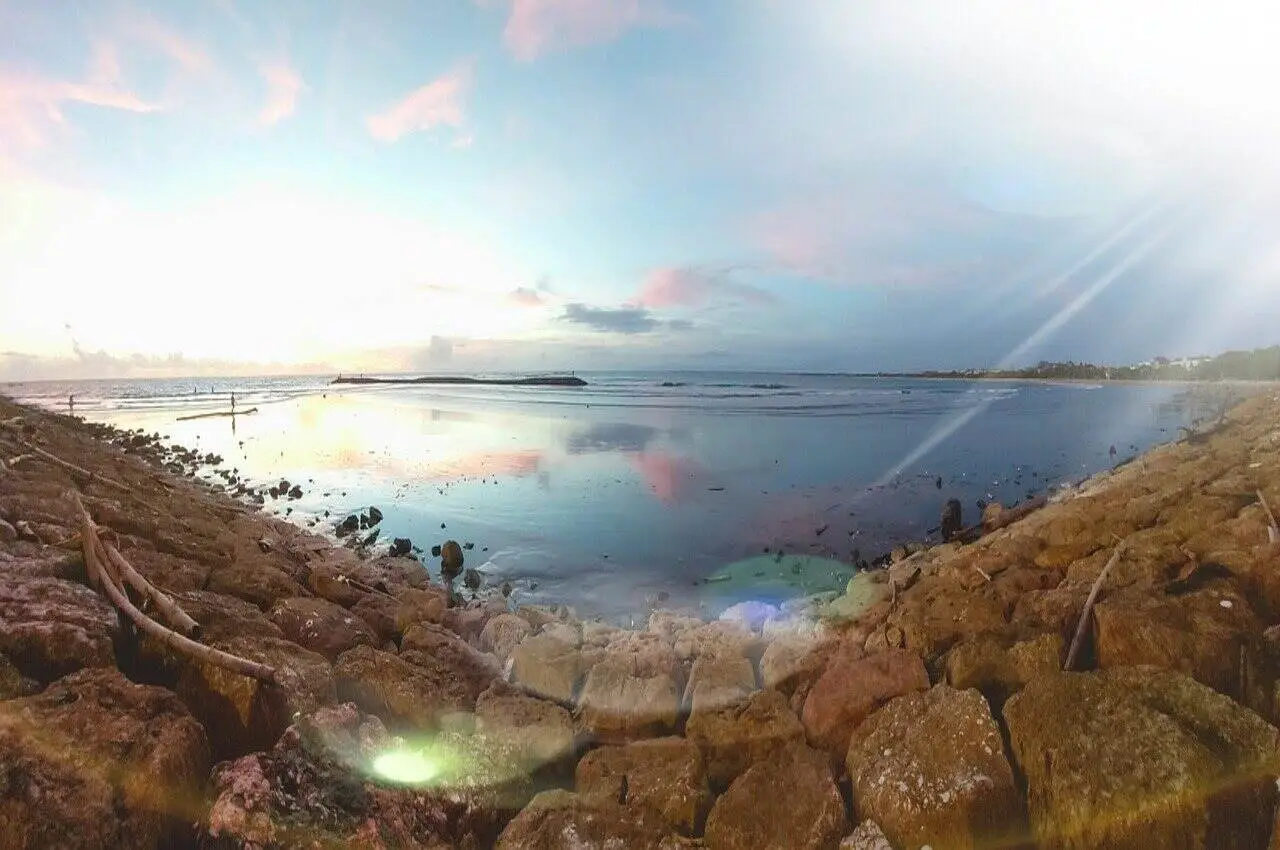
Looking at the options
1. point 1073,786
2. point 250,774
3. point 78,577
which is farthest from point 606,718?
point 78,577

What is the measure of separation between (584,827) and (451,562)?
9344 millimetres

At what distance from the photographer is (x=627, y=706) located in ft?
19.9

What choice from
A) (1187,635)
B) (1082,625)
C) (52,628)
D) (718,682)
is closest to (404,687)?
(52,628)

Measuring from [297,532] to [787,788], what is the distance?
44.3 ft

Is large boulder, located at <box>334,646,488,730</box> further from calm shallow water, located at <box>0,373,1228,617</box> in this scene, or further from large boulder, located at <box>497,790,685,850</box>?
calm shallow water, located at <box>0,373,1228,617</box>

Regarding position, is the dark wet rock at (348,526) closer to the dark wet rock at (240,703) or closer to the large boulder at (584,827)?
the dark wet rock at (240,703)

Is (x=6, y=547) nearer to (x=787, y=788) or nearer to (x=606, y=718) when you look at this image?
(x=606, y=718)

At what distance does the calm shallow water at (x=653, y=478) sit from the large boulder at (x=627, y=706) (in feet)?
14.4

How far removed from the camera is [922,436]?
1351 inches

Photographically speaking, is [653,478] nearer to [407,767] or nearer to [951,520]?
[951,520]

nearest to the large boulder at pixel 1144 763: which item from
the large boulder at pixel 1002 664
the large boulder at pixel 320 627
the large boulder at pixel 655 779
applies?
the large boulder at pixel 1002 664

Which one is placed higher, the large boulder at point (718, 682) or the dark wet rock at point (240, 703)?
the dark wet rock at point (240, 703)

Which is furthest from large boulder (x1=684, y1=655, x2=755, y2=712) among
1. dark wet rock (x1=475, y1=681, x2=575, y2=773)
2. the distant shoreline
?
the distant shoreline

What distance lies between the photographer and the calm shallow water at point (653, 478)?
13.7 m
